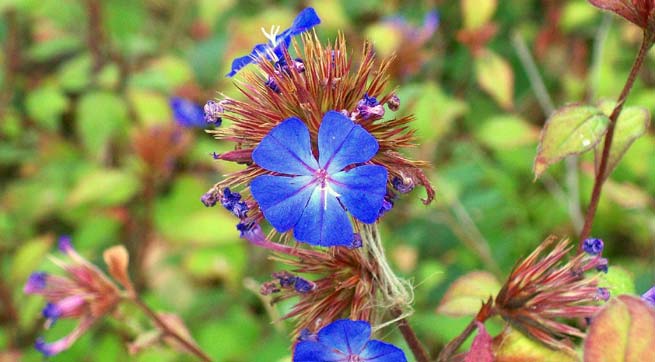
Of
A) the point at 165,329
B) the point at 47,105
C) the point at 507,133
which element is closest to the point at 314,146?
the point at 165,329

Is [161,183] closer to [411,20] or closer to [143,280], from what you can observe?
[143,280]

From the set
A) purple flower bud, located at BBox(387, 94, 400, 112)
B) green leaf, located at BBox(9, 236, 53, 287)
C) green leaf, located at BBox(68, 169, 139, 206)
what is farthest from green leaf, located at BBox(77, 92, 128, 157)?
purple flower bud, located at BBox(387, 94, 400, 112)

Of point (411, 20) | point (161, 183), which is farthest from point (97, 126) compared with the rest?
point (411, 20)

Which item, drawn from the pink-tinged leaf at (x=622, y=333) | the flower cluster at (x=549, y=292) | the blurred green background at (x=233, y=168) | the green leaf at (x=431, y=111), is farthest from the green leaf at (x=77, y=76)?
the pink-tinged leaf at (x=622, y=333)

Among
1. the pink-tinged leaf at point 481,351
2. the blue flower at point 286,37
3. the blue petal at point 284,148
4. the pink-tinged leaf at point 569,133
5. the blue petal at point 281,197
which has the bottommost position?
the pink-tinged leaf at point 481,351

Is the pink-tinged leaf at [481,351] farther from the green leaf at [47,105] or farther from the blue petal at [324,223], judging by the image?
the green leaf at [47,105]
